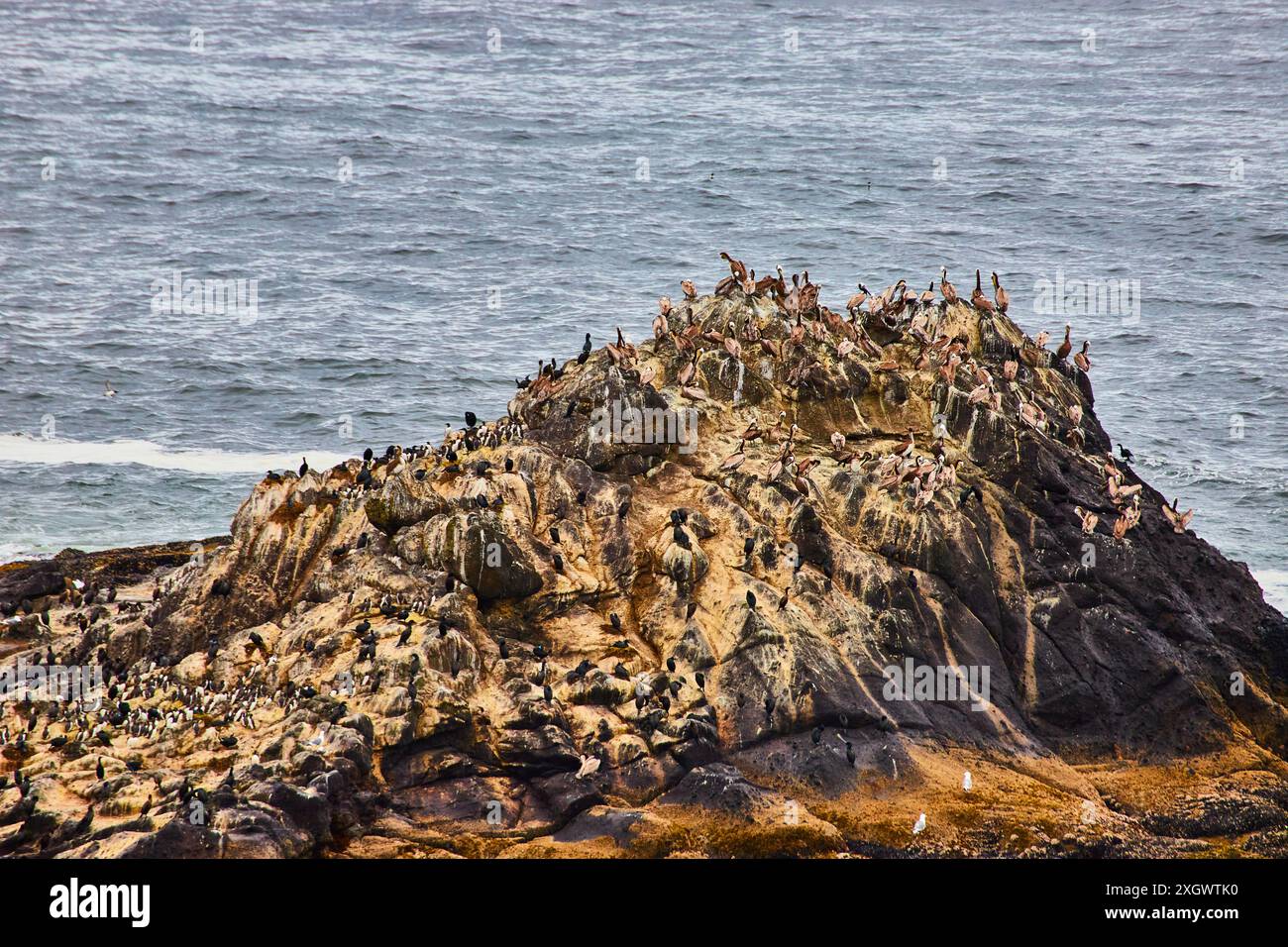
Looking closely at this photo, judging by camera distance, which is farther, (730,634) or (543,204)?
(543,204)

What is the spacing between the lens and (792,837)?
2811cm

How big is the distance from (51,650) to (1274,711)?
24688 millimetres

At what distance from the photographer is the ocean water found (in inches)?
2381

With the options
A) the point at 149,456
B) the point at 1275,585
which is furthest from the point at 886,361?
the point at 149,456

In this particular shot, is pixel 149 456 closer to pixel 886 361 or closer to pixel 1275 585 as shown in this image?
pixel 886 361

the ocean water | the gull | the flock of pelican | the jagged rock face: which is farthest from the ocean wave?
the gull

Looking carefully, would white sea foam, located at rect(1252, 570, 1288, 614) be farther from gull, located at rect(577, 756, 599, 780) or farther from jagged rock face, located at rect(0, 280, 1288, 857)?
gull, located at rect(577, 756, 599, 780)

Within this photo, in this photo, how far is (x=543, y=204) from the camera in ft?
292

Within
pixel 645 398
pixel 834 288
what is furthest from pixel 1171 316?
pixel 645 398

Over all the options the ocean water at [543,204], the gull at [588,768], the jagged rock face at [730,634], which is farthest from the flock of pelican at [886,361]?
the ocean water at [543,204]

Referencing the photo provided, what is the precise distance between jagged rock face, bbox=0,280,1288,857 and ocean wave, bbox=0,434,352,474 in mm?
22490

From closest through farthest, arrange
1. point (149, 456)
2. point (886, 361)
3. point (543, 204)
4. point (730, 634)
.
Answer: point (730, 634) < point (886, 361) < point (149, 456) < point (543, 204)

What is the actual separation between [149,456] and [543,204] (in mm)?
36164

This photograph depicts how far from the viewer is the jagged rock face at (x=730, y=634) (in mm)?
28453
